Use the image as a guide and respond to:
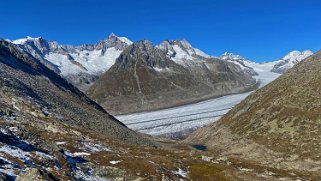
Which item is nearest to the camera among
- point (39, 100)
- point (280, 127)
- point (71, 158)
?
point (71, 158)

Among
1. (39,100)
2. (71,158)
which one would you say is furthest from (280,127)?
(71,158)

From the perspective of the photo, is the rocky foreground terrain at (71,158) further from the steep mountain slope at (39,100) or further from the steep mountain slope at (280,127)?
the steep mountain slope at (280,127)

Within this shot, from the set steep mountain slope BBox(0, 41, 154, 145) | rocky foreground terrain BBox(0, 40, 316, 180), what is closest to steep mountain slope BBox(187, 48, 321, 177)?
rocky foreground terrain BBox(0, 40, 316, 180)

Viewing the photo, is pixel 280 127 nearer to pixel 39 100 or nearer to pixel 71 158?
pixel 39 100

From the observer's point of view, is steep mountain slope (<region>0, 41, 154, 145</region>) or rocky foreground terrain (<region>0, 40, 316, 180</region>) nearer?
rocky foreground terrain (<region>0, 40, 316, 180</region>)

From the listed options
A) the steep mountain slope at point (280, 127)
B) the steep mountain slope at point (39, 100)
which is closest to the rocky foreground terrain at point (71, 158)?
the steep mountain slope at point (39, 100)

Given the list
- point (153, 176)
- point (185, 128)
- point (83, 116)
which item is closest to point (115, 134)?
point (83, 116)

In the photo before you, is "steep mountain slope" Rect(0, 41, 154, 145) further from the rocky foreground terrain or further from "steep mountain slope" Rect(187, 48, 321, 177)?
"steep mountain slope" Rect(187, 48, 321, 177)

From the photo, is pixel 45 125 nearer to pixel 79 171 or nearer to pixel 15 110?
pixel 15 110

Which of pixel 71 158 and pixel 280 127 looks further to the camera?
pixel 280 127
